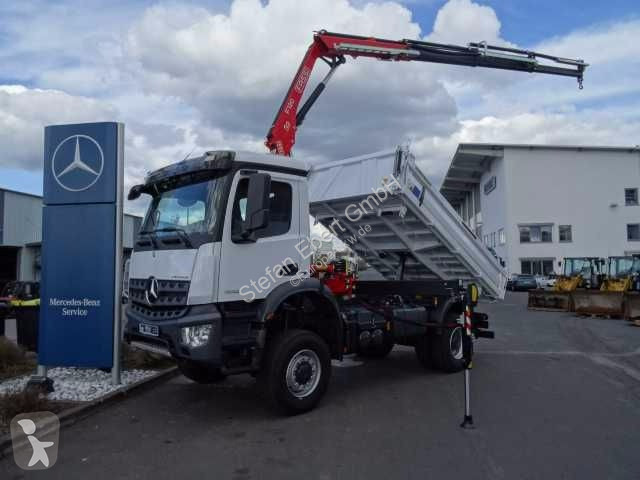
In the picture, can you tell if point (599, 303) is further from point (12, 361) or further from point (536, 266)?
point (536, 266)

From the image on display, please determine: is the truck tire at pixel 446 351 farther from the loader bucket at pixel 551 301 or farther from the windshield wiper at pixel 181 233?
the loader bucket at pixel 551 301

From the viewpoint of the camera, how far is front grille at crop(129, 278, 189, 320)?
216 inches

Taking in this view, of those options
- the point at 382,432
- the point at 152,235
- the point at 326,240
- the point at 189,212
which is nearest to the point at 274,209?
the point at 189,212

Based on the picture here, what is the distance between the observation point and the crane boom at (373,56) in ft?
33.1

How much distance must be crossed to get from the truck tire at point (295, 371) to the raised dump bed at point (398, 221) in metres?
2.25

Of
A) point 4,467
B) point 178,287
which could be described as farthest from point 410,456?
point 4,467

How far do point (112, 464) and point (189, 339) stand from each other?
1299mm

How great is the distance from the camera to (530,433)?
554cm

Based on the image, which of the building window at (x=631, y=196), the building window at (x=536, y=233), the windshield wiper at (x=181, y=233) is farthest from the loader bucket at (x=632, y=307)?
the building window at (x=631, y=196)

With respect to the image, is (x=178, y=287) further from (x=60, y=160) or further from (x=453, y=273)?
(x=453, y=273)

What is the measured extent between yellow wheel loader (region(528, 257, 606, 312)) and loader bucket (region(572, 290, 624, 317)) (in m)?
0.56

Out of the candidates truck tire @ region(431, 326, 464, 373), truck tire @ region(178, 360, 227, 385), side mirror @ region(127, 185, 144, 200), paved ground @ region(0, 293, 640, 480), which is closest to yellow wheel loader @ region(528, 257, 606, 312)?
truck tire @ region(431, 326, 464, 373)

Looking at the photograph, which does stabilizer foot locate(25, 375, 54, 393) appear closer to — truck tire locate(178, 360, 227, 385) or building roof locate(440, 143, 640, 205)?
truck tire locate(178, 360, 227, 385)

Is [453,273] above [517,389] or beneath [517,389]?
above
